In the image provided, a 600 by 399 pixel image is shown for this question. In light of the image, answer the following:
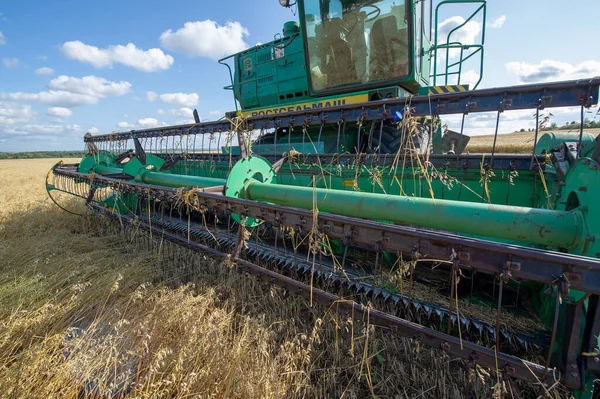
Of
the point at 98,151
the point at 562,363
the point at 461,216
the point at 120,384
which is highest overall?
the point at 98,151

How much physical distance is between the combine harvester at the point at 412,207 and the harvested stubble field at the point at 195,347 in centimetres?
19

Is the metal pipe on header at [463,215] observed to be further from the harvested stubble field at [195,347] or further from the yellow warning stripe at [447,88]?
the yellow warning stripe at [447,88]

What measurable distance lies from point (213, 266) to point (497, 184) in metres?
2.19

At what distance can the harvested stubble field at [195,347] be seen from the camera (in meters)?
1.23

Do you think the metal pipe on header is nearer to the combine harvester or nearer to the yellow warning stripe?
the combine harvester

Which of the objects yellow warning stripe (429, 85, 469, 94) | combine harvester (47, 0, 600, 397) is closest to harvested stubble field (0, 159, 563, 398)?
combine harvester (47, 0, 600, 397)

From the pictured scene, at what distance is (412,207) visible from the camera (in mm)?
1413

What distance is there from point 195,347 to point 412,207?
1.24 m

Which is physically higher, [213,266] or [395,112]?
[395,112]

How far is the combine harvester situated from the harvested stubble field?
0.19 metres

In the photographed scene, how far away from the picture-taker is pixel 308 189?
5.94ft

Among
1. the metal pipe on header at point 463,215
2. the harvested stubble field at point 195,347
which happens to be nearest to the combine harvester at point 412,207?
the metal pipe on header at point 463,215

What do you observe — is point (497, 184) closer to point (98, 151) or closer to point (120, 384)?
point (120, 384)

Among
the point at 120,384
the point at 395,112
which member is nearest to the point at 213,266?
the point at 120,384
